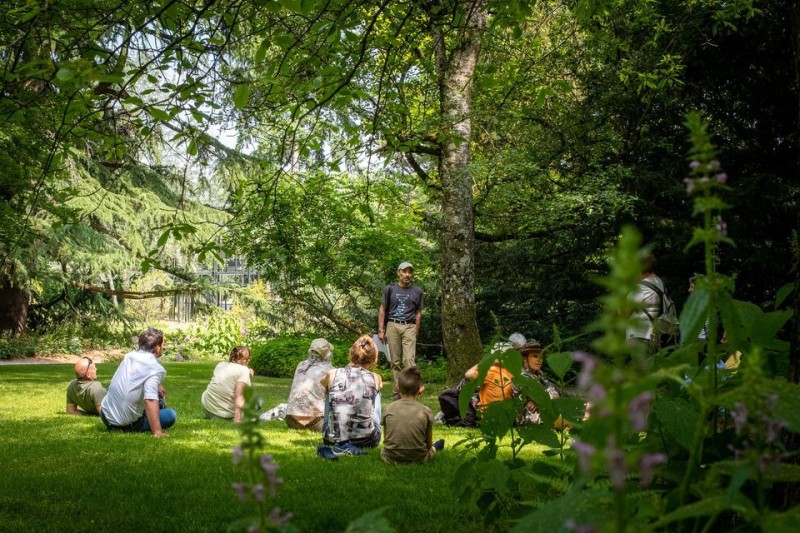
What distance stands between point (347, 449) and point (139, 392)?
2.22 metres

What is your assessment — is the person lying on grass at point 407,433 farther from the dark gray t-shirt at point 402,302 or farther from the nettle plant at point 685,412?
the dark gray t-shirt at point 402,302

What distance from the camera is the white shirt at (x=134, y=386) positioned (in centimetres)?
655

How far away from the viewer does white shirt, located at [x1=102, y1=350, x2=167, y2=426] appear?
6555mm

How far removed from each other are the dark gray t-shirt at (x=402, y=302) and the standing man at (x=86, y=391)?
12.3ft

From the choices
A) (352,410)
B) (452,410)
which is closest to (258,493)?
(352,410)

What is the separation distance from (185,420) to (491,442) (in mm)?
5889

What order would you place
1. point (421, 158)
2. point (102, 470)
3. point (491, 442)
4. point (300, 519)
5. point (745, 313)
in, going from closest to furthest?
point (745, 313)
point (491, 442)
point (300, 519)
point (102, 470)
point (421, 158)

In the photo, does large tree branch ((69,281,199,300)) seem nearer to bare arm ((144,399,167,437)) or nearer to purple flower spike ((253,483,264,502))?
bare arm ((144,399,167,437))

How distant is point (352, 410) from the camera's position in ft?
19.6

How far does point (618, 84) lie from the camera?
416 inches

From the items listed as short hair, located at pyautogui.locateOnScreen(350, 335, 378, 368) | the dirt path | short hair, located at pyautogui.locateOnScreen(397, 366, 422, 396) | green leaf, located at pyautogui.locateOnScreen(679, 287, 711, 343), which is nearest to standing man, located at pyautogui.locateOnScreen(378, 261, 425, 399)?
short hair, located at pyautogui.locateOnScreen(350, 335, 378, 368)

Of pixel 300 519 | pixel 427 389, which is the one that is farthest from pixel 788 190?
pixel 300 519

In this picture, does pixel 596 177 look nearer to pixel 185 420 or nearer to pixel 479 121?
pixel 479 121

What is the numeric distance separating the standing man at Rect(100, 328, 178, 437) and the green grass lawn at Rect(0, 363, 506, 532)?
0.22 metres
